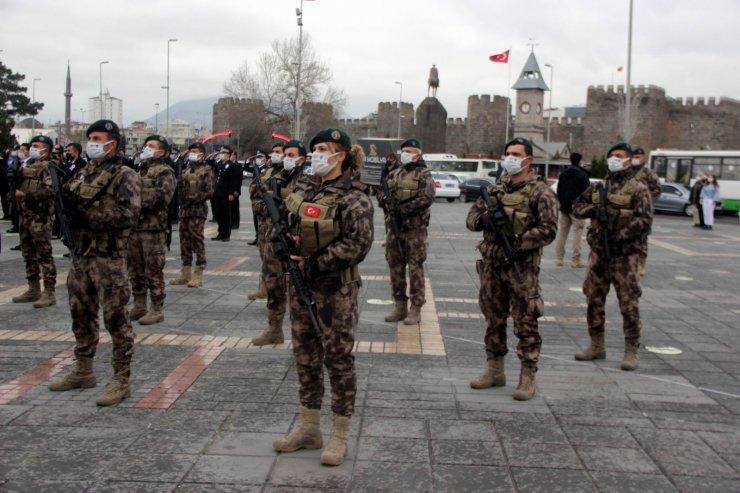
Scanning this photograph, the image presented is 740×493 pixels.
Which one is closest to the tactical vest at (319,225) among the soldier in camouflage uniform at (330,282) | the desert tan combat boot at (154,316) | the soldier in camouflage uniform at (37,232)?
the soldier in camouflage uniform at (330,282)

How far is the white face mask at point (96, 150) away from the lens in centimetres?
545

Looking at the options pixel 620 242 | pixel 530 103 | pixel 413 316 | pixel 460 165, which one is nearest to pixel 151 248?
pixel 413 316

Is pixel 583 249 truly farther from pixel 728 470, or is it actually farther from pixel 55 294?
pixel 728 470

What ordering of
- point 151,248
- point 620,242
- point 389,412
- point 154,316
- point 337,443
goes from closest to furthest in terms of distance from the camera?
1. point 337,443
2. point 389,412
3. point 620,242
4. point 154,316
5. point 151,248

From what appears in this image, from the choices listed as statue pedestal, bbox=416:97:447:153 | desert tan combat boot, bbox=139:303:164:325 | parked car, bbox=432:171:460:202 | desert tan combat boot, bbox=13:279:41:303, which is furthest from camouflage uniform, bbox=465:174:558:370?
statue pedestal, bbox=416:97:447:153

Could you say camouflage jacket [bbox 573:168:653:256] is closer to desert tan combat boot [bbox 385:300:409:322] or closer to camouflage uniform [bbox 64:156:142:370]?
desert tan combat boot [bbox 385:300:409:322]

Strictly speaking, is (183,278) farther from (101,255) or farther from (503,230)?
(503,230)

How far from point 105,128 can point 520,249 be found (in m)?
3.13

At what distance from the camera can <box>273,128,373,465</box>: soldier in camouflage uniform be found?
14.0ft

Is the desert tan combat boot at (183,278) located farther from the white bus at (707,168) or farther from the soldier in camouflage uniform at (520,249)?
the white bus at (707,168)

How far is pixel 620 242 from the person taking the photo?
639 cm

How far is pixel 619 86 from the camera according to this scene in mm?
72188

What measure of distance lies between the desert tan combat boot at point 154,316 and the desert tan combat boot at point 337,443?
4012mm

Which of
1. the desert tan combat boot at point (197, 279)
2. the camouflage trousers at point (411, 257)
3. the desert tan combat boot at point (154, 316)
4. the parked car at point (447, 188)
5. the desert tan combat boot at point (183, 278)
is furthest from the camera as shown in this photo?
the parked car at point (447, 188)
